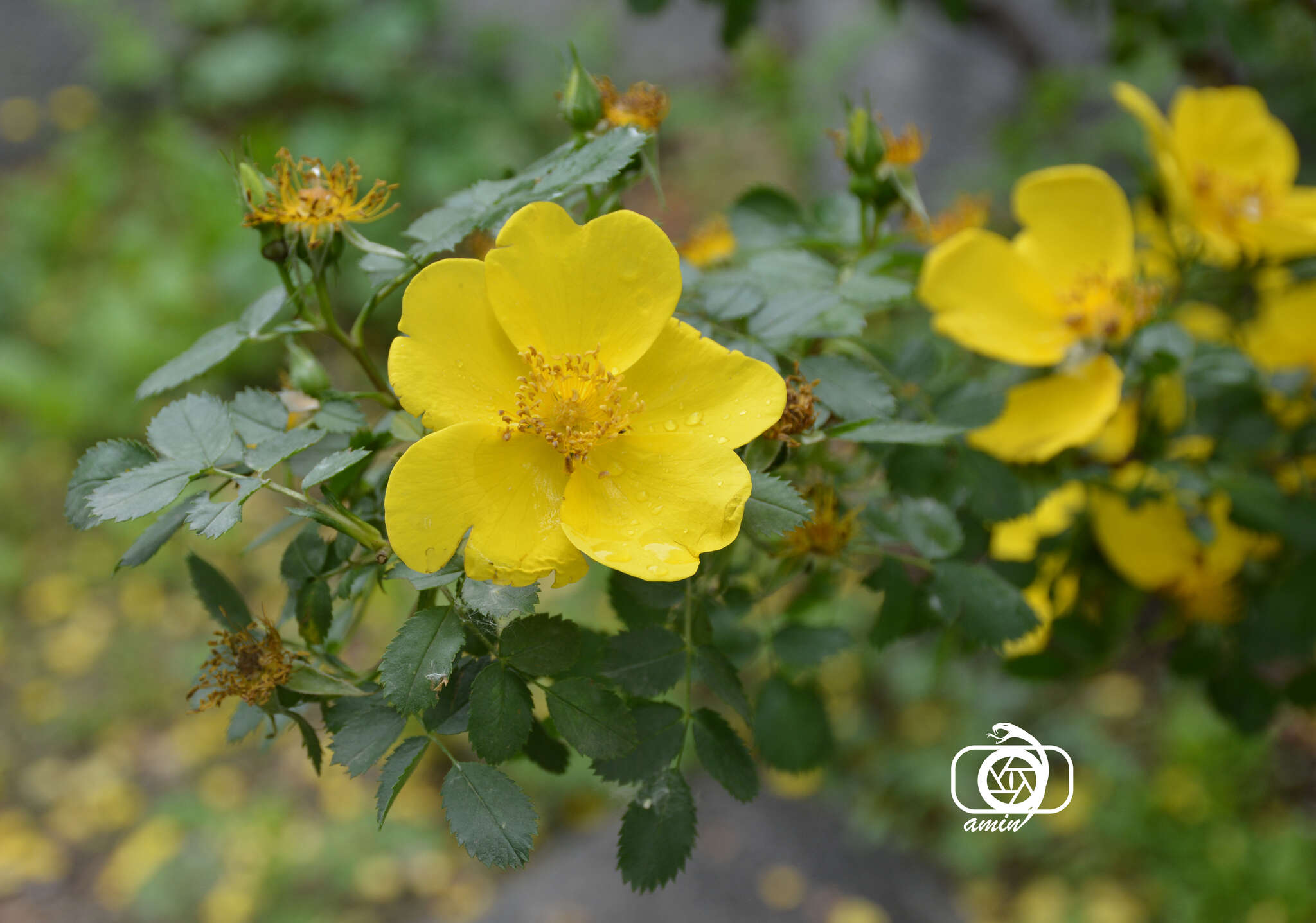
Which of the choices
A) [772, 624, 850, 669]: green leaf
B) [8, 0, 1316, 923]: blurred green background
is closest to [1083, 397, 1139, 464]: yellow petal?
[8, 0, 1316, 923]: blurred green background

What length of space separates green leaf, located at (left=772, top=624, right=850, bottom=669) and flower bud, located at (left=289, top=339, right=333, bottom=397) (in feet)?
1.41

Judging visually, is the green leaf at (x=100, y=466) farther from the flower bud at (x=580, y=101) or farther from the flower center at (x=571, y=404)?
the flower bud at (x=580, y=101)

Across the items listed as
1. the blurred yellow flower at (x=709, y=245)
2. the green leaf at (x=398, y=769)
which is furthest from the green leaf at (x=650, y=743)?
the blurred yellow flower at (x=709, y=245)

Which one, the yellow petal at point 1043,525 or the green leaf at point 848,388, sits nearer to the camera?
the green leaf at point 848,388

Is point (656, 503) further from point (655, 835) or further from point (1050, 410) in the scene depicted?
point (1050, 410)

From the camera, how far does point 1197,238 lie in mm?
1074

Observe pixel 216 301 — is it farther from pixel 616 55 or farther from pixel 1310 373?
pixel 1310 373

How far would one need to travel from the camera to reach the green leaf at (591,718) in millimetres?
584

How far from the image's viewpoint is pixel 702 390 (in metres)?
0.63

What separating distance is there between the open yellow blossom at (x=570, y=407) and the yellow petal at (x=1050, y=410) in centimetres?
38

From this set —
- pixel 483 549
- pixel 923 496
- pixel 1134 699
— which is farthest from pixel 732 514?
pixel 1134 699

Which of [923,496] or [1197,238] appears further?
[1197,238]

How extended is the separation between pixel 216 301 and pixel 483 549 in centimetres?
362

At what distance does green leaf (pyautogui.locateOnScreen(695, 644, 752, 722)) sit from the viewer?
66 cm
